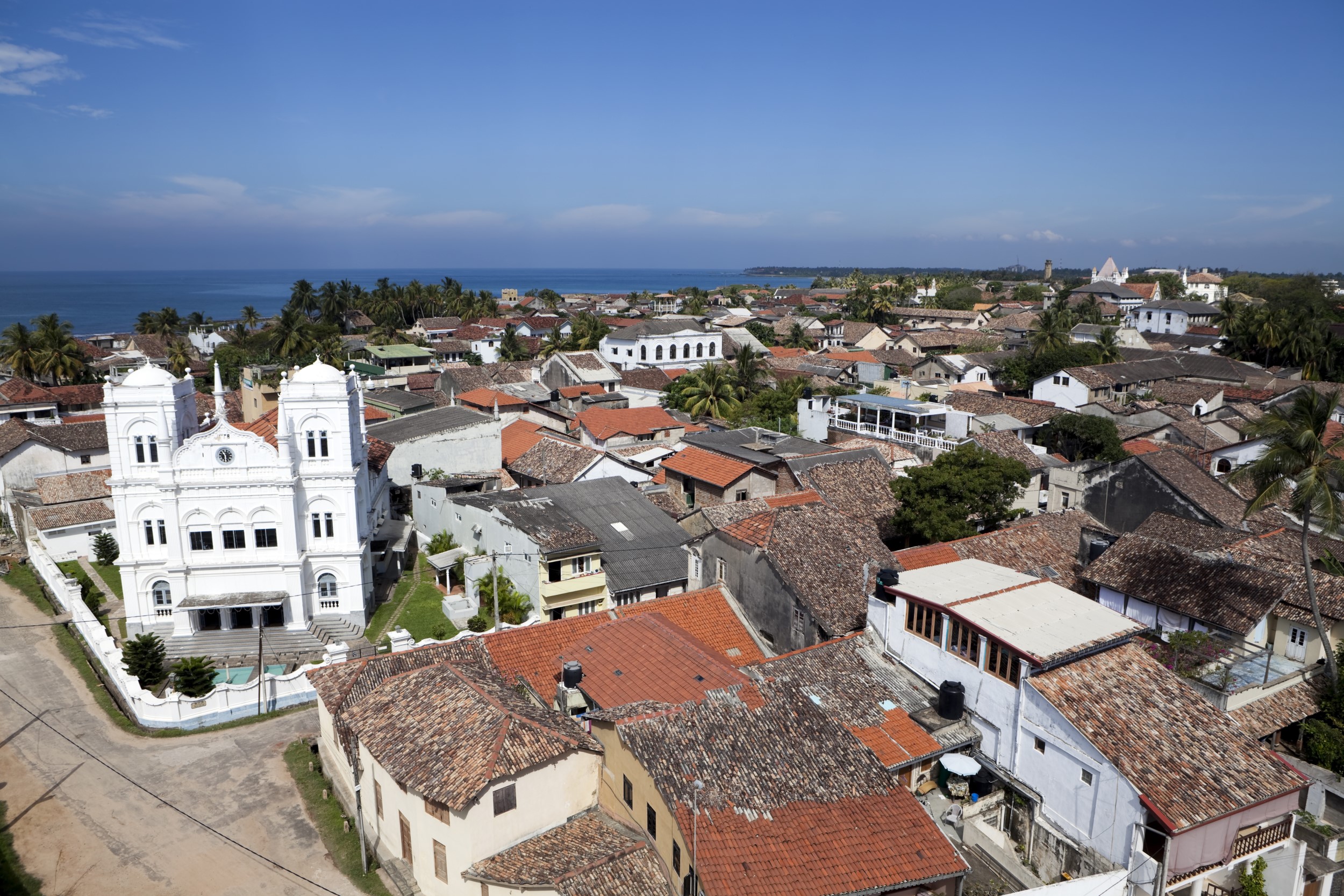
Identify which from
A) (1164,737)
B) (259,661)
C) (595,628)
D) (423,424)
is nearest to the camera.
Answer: (1164,737)

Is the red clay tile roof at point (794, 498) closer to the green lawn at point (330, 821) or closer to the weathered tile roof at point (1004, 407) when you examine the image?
the green lawn at point (330, 821)

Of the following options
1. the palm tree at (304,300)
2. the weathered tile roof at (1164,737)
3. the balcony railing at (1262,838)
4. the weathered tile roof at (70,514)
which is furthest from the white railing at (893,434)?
the palm tree at (304,300)

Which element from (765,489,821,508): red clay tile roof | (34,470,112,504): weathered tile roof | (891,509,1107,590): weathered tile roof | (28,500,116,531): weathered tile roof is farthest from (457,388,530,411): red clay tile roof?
(891,509,1107,590): weathered tile roof

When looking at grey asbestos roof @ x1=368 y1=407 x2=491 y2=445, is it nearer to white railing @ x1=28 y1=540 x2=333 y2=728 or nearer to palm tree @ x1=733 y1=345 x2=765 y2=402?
white railing @ x1=28 y1=540 x2=333 y2=728

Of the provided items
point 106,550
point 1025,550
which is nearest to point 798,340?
point 1025,550

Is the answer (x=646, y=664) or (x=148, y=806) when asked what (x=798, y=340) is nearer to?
(x=646, y=664)

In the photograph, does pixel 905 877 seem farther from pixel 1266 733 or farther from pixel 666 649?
pixel 1266 733

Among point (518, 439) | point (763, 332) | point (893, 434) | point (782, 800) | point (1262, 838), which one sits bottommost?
point (1262, 838)
